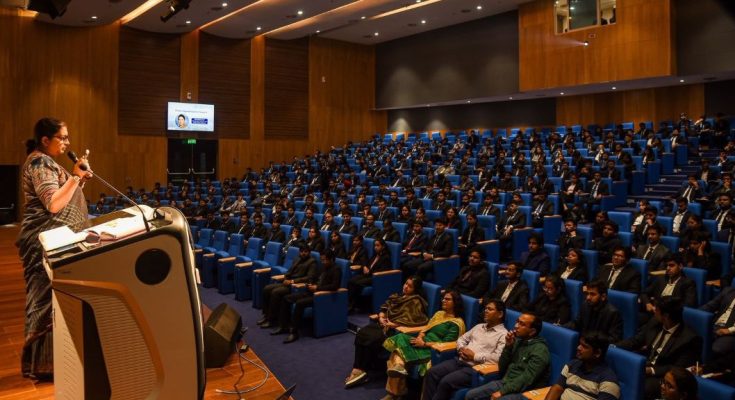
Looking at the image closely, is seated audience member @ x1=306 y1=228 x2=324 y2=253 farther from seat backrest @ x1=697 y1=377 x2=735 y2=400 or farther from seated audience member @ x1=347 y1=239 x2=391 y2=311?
seat backrest @ x1=697 y1=377 x2=735 y2=400

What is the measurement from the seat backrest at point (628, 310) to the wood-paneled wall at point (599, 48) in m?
8.42

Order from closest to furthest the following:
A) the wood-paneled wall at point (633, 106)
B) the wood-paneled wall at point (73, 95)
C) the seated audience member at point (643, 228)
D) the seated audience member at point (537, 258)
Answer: the seated audience member at point (537, 258) < the seated audience member at point (643, 228) < the wood-paneled wall at point (73, 95) < the wood-paneled wall at point (633, 106)

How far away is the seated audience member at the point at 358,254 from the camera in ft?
20.0

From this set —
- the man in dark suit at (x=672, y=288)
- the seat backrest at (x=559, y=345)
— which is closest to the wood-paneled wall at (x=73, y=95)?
the seat backrest at (x=559, y=345)

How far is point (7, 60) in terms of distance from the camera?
11.4 metres

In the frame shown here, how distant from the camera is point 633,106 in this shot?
1293cm

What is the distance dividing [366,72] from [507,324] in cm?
1439

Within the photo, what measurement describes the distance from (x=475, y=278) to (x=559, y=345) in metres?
1.67

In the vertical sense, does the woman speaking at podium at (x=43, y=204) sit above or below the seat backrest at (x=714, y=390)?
above

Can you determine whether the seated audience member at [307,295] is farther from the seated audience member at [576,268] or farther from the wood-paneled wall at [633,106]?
the wood-paneled wall at [633,106]

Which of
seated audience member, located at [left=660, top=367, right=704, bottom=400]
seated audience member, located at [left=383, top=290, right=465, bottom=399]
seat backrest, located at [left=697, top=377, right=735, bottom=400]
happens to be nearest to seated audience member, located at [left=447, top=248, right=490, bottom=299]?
seated audience member, located at [left=383, top=290, right=465, bottom=399]

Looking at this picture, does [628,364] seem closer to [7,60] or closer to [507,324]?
[507,324]

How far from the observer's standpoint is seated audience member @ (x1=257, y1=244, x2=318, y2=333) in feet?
18.1

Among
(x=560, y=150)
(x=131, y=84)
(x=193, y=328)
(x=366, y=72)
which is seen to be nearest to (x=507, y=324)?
(x=193, y=328)
